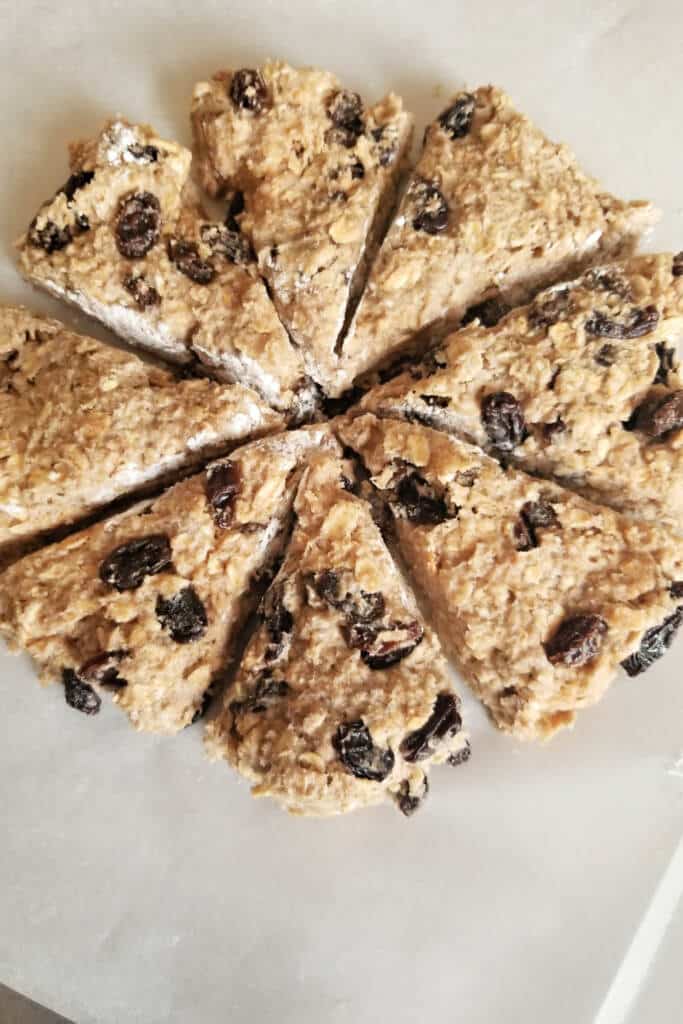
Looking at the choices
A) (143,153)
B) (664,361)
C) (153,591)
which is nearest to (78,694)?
(153,591)

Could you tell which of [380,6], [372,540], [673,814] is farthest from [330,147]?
[673,814]

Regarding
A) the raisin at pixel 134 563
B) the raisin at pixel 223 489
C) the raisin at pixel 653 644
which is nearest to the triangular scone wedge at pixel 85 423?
the raisin at pixel 223 489

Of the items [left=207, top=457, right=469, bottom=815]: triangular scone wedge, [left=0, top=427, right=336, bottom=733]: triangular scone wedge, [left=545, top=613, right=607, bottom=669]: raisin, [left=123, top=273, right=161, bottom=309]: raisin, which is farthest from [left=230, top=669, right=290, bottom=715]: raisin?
[left=123, top=273, right=161, bottom=309]: raisin

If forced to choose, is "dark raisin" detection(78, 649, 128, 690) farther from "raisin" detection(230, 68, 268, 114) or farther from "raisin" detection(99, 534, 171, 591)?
"raisin" detection(230, 68, 268, 114)

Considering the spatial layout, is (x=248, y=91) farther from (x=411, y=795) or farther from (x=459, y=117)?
(x=411, y=795)

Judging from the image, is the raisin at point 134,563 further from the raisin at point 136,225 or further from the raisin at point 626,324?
the raisin at point 626,324

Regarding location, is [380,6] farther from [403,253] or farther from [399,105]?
[403,253]
